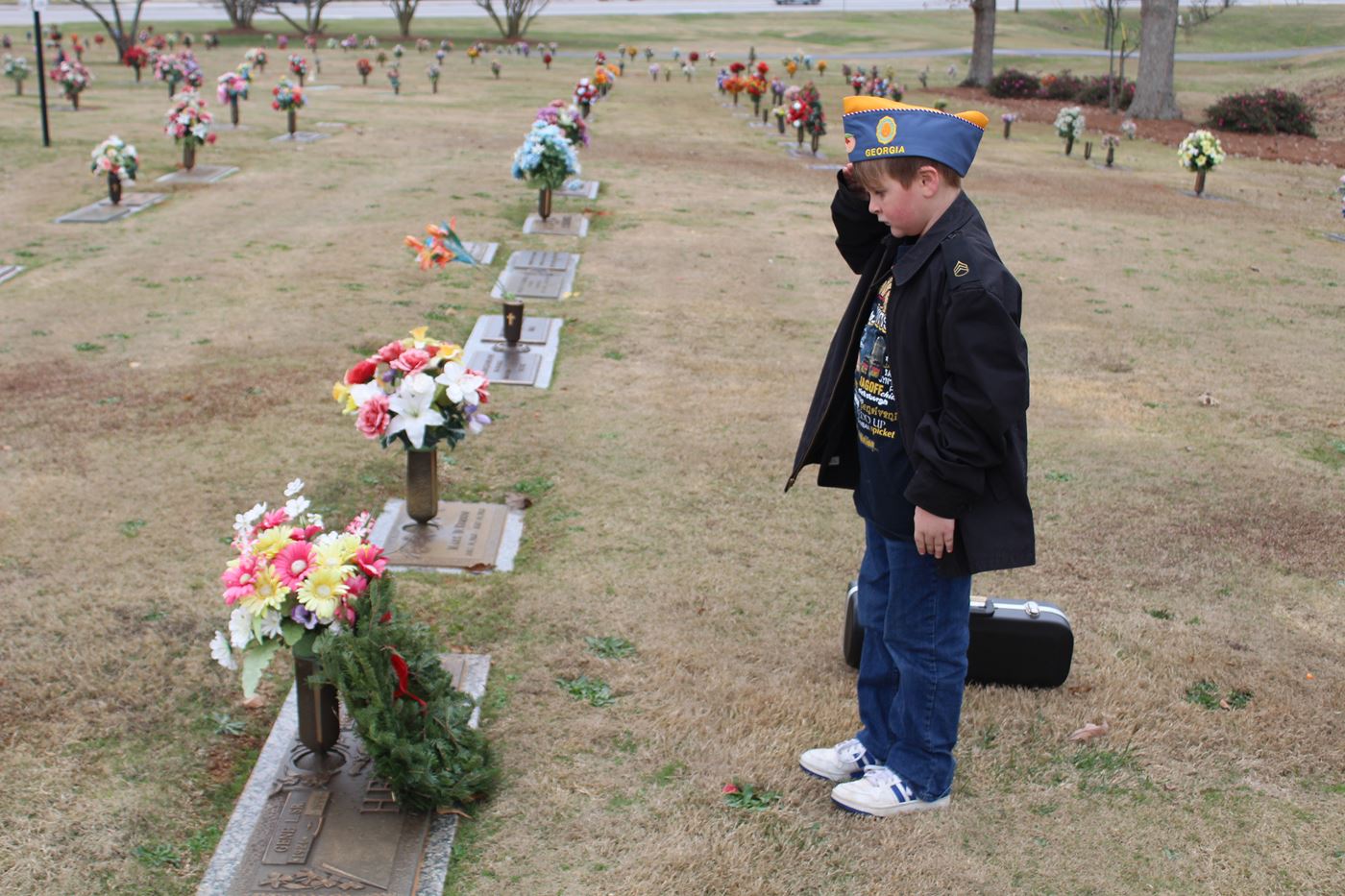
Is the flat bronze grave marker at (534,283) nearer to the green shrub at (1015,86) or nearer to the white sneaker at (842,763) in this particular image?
the white sneaker at (842,763)

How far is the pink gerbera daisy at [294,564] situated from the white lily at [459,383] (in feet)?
6.10

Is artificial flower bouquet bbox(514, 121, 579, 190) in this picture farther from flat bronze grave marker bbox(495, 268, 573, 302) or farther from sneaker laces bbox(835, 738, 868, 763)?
sneaker laces bbox(835, 738, 868, 763)

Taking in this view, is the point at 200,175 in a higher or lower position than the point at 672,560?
higher

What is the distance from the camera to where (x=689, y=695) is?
4707mm

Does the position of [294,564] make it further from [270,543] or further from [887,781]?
[887,781]

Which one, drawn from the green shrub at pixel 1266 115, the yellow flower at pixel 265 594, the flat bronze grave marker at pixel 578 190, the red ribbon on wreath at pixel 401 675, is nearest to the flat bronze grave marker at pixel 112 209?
the flat bronze grave marker at pixel 578 190

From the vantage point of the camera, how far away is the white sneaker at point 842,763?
416cm

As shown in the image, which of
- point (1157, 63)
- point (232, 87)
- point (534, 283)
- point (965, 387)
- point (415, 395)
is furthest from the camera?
point (1157, 63)

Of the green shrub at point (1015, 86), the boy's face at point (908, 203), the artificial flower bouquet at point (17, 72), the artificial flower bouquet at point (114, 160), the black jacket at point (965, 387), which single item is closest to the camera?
the black jacket at point (965, 387)

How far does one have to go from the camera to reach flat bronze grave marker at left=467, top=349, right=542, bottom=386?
8578mm

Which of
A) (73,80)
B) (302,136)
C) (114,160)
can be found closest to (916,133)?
(114,160)

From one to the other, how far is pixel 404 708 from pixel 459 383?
82.8 inches

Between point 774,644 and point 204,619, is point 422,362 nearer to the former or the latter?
point 204,619

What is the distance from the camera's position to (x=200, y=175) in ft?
54.9
